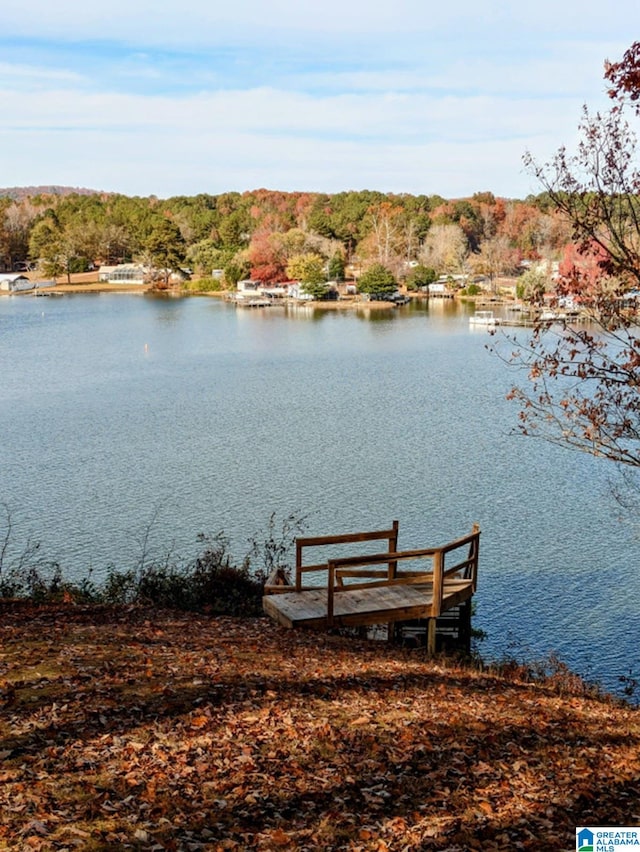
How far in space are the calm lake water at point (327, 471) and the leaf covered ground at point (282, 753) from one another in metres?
6.18

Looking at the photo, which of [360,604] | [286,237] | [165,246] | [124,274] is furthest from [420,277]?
[360,604]

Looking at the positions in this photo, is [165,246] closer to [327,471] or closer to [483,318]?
[483,318]

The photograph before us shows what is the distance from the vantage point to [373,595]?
11.7 metres

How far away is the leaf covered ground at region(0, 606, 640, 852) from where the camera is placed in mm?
5629

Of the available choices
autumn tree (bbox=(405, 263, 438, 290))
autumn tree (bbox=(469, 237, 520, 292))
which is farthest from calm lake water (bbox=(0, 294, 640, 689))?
autumn tree (bbox=(469, 237, 520, 292))

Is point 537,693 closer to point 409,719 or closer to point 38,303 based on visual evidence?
point 409,719

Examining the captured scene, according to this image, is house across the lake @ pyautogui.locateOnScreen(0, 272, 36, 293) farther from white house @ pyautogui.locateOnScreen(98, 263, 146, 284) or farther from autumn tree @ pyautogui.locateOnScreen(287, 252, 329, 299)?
autumn tree @ pyautogui.locateOnScreen(287, 252, 329, 299)

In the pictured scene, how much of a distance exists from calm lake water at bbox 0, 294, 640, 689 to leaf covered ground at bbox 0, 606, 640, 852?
6182mm

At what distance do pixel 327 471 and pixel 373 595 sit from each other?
12.9 metres

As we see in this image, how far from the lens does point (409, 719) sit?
7695 mm

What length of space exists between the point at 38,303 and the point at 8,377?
48475 mm

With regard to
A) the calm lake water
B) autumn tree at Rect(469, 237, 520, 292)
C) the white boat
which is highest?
autumn tree at Rect(469, 237, 520, 292)

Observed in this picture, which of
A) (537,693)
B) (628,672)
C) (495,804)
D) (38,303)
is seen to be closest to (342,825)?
(495,804)

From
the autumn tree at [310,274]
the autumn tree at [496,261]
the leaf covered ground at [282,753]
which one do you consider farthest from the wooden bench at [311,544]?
the autumn tree at [496,261]
